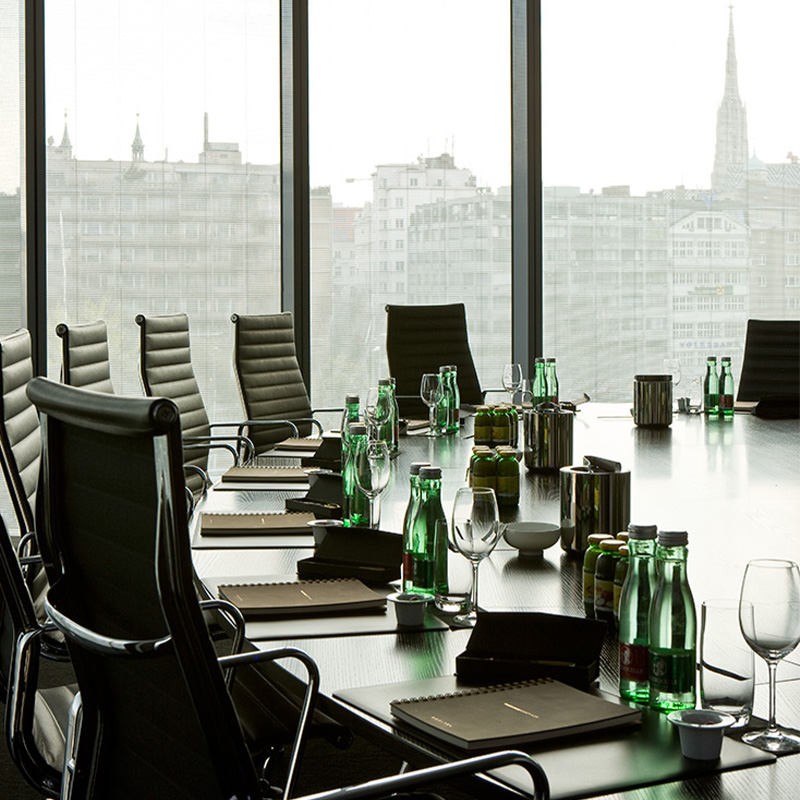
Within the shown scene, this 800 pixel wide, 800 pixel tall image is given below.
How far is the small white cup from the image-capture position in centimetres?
129

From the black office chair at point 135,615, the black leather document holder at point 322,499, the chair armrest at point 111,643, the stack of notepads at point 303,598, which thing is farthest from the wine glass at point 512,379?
the chair armrest at point 111,643

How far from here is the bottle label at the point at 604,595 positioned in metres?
1.76

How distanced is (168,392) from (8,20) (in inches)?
95.8

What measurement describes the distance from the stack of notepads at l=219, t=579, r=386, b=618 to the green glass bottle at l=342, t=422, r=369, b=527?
0.43m

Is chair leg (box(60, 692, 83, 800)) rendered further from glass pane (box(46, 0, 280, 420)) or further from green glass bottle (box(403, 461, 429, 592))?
glass pane (box(46, 0, 280, 420))

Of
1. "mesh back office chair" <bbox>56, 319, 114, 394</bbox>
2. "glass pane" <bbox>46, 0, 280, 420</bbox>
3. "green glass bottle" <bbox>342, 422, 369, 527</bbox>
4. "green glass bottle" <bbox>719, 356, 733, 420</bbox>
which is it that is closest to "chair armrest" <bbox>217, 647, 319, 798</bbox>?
"green glass bottle" <bbox>342, 422, 369, 527</bbox>

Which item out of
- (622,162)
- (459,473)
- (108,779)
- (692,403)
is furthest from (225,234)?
(108,779)

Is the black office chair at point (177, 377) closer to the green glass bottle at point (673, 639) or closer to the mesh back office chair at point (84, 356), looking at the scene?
the mesh back office chair at point (84, 356)

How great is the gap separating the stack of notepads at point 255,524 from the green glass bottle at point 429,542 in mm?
667

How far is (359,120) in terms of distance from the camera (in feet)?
20.9

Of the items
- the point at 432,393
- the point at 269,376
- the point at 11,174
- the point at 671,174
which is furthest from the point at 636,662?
the point at 671,174

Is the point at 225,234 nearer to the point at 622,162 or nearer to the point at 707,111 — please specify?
the point at 622,162

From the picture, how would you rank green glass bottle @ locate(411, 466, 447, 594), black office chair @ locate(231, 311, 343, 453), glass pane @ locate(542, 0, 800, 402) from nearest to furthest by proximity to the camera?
green glass bottle @ locate(411, 466, 447, 594), black office chair @ locate(231, 311, 343, 453), glass pane @ locate(542, 0, 800, 402)

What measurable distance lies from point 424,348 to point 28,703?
405 cm
